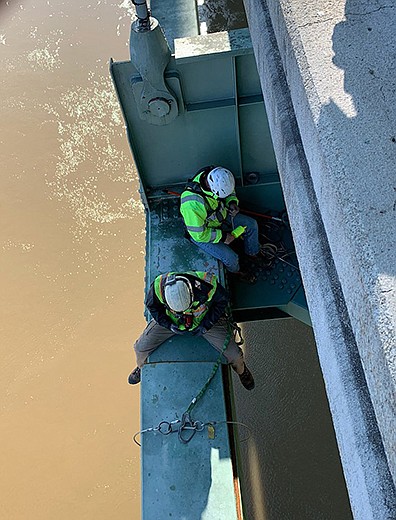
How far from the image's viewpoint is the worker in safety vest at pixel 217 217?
4.85 meters

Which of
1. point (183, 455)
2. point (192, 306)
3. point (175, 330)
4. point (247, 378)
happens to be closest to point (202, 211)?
point (192, 306)

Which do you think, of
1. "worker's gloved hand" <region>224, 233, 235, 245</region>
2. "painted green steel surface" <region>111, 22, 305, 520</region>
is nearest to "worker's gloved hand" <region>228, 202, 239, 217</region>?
"worker's gloved hand" <region>224, 233, 235, 245</region>

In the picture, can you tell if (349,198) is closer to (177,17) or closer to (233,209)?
(233,209)

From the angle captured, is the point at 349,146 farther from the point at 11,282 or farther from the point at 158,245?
the point at 11,282

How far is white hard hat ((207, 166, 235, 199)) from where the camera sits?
482 centimetres

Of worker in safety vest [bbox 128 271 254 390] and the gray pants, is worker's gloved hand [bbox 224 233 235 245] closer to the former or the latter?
worker in safety vest [bbox 128 271 254 390]

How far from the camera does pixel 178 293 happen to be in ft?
14.3

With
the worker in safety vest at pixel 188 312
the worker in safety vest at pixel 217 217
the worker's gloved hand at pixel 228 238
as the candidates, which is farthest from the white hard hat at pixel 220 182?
the worker in safety vest at pixel 188 312

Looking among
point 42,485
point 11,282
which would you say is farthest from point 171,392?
point 11,282

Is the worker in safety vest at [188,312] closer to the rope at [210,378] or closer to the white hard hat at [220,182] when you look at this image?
the rope at [210,378]

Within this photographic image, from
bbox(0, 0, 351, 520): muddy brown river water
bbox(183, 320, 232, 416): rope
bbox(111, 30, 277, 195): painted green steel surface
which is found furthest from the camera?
bbox(0, 0, 351, 520): muddy brown river water

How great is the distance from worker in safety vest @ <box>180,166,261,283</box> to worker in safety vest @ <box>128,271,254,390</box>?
47 cm

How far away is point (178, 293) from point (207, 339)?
0.65m

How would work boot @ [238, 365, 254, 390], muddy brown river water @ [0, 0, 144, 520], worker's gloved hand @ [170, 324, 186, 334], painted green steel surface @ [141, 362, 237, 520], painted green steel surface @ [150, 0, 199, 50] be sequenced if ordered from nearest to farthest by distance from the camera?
painted green steel surface @ [141, 362, 237, 520]
worker's gloved hand @ [170, 324, 186, 334]
work boot @ [238, 365, 254, 390]
muddy brown river water @ [0, 0, 144, 520]
painted green steel surface @ [150, 0, 199, 50]
